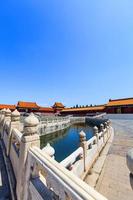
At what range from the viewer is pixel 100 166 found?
229 inches

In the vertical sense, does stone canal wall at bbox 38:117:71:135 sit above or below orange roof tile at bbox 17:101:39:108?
below

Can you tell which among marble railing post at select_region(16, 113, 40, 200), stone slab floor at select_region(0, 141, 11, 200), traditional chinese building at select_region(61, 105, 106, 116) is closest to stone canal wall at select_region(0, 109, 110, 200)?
marble railing post at select_region(16, 113, 40, 200)

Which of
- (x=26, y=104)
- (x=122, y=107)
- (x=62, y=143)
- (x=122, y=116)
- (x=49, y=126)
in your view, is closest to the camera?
(x=62, y=143)

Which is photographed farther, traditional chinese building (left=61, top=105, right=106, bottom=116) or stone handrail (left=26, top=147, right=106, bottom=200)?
traditional chinese building (left=61, top=105, right=106, bottom=116)

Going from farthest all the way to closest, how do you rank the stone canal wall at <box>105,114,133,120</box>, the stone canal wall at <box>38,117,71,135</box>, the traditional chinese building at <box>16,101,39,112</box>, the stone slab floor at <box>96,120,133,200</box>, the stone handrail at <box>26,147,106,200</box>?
the traditional chinese building at <box>16,101,39,112</box> → the stone canal wall at <box>105,114,133,120</box> → the stone canal wall at <box>38,117,71,135</box> → the stone slab floor at <box>96,120,133,200</box> → the stone handrail at <box>26,147,106,200</box>

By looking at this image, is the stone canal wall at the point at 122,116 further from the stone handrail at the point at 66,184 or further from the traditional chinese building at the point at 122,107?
the stone handrail at the point at 66,184

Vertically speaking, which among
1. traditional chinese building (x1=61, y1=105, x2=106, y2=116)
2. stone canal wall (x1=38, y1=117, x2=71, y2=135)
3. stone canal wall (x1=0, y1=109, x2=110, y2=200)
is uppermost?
traditional chinese building (x1=61, y1=105, x2=106, y2=116)

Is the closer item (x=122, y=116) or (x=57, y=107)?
(x=122, y=116)

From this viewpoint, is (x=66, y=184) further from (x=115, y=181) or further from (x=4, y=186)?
(x=115, y=181)

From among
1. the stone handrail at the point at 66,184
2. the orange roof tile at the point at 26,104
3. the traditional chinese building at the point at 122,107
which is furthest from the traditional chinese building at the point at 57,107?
the stone handrail at the point at 66,184

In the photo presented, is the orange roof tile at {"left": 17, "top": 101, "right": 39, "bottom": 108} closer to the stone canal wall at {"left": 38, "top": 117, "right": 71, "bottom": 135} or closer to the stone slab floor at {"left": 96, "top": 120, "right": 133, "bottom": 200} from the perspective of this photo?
the stone canal wall at {"left": 38, "top": 117, "right": 71, "bottom": 135}

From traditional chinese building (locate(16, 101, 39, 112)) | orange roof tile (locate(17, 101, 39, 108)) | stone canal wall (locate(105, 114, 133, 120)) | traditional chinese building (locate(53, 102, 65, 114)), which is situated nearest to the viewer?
stone canal wall (locate(105, 114, 133, 120))

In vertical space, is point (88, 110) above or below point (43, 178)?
above

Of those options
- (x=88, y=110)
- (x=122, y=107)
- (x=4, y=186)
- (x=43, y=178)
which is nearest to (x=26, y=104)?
(x=88, y=110)
